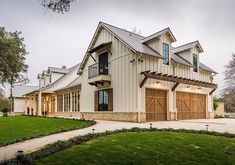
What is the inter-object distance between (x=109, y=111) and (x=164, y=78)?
5285mm

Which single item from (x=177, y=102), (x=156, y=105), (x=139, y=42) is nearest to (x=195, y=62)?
(x=177, y=102)

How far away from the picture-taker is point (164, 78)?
64.9 ft

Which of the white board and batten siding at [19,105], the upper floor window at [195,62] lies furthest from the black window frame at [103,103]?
the white board and batten siding at [19,105]

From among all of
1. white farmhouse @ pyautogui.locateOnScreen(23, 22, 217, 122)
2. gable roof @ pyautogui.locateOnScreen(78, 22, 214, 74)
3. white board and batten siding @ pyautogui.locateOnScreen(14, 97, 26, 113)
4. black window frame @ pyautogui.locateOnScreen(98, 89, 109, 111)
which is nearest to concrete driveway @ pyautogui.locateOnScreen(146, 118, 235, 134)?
white farmhouse @ pyautogui.locateOnScreen(23, 22, 217, 122)

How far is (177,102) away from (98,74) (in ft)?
23.1

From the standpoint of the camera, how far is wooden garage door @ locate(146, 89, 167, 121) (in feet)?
65.9

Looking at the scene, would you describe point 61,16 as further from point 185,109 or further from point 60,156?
point 185,109

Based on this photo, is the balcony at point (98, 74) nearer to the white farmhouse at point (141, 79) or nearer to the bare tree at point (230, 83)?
the white farmhouse at point (141, 79)

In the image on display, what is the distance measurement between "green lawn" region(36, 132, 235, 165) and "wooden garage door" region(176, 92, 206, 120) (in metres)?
12.8

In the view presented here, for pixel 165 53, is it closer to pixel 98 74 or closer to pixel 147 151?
pixel 98 74

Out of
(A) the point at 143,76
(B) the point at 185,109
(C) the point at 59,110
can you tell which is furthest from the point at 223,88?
(A) the point at 143,76

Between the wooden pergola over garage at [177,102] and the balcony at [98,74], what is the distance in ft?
12.6

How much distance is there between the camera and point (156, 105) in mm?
20828

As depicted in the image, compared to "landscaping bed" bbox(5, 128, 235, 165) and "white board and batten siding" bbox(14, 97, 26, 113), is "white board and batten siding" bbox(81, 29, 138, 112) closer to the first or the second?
"landscaping bed" bbox(5, 128, 235, 165)
